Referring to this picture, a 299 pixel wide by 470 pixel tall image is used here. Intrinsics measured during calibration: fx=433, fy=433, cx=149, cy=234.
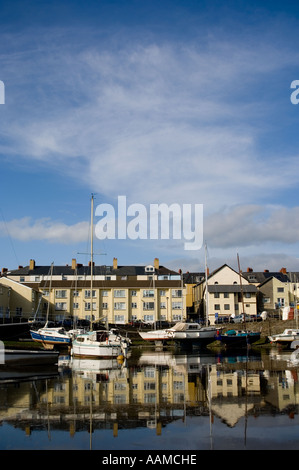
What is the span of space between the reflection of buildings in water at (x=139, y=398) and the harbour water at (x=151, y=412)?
0.12 feet

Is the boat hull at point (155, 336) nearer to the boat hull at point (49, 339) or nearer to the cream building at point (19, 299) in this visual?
the boat hull at point (49, 339)

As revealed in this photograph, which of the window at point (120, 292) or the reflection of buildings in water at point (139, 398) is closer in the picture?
the reflection of buildings in water at point (139, 398)

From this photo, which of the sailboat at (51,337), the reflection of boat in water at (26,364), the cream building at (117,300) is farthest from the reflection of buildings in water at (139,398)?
the cream building at (117,300)

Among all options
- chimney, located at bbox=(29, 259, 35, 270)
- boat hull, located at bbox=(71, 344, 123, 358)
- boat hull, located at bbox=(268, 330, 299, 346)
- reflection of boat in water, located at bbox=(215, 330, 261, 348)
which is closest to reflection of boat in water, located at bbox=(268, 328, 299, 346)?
boat hull, located at bbox=(268, 330, 299, 346)

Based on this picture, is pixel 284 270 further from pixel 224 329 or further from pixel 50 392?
pixel 50 392

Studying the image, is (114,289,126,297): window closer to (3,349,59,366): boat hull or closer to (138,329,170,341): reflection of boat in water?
(138,329,170,341): reflection of boat in water

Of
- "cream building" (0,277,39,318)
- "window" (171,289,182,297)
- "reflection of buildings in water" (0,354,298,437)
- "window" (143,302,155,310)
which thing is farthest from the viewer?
"window" (171,289,182,297)

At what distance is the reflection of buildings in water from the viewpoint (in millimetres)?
15594

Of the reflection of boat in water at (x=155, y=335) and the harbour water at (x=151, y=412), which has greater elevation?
the reflection of boat in water at (x=155, y=335)

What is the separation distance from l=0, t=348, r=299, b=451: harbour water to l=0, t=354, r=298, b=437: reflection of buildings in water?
36 millimetres

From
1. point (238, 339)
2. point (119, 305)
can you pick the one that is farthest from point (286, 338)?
point (119, 305)

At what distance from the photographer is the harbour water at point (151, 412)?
1252 cm
